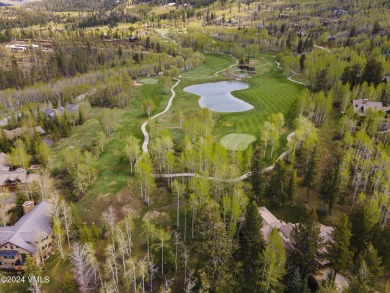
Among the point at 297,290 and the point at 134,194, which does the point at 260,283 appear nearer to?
the point at 297,290

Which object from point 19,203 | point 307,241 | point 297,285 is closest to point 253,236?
point 307,241

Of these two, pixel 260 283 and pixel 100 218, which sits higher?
pixel 260 283

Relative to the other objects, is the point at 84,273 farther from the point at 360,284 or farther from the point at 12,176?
the point at 12,176

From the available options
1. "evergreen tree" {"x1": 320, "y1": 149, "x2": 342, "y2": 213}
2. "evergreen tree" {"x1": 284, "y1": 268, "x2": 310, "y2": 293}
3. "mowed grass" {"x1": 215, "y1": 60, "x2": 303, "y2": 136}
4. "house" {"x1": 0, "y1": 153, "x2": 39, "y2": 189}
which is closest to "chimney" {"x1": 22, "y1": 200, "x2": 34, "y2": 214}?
"house" {"x1": 0, "y1": 153, "x2": 39, "y2": 189}

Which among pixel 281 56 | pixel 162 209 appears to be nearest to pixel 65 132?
pixel 162 209

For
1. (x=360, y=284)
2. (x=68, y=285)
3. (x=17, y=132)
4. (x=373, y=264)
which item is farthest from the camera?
(x=17, y=132)

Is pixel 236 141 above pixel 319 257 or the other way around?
above
